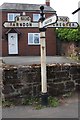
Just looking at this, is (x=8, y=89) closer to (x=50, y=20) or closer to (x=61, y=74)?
(x=61, y=74)

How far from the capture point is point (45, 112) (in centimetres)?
677

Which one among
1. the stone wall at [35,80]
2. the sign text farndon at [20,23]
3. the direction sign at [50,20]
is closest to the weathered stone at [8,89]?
the stone wall at [35,80]

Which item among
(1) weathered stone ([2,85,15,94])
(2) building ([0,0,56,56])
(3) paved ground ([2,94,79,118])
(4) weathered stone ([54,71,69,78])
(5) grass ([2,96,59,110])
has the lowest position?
(3) paved ground ([2,94,79,118])

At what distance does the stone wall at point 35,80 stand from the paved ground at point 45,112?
0.64 m

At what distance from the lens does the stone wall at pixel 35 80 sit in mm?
7711

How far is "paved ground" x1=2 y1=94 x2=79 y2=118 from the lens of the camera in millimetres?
6430

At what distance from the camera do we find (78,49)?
19078mm

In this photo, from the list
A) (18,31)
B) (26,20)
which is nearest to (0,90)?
(26,20)

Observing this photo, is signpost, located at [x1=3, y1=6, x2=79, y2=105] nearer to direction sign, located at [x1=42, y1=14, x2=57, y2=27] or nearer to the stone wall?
direction sign, located at [x1=42, y1=14, x2=57, y2=27]

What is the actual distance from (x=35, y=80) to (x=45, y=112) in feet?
4.58

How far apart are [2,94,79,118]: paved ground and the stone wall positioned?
0.64 m

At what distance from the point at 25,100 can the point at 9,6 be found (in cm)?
2289

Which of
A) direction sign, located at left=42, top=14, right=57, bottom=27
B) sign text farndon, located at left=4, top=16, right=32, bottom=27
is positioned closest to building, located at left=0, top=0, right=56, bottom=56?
sign text farndon, located at left=4, top=16, right=32, bottom=27

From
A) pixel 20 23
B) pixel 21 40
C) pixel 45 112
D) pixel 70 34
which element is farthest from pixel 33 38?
pixel 45 112
